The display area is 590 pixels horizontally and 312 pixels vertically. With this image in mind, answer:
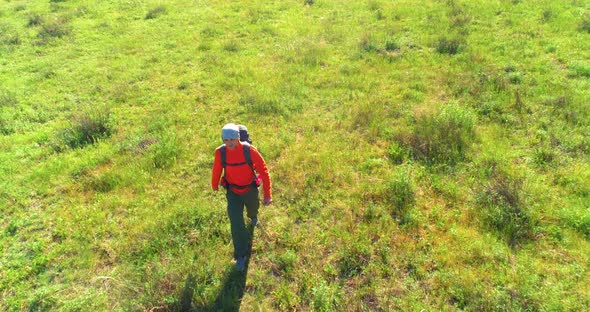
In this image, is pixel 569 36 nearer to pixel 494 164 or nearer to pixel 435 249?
pixel 494 164

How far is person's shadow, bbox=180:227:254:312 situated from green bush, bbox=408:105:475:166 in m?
4.73

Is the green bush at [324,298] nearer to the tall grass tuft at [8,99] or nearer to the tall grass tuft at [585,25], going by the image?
the tall grass tuft at [8,99]

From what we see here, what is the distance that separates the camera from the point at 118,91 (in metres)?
12.0

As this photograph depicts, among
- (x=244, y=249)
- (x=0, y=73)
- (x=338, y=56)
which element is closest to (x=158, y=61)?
(x=0, y=73)

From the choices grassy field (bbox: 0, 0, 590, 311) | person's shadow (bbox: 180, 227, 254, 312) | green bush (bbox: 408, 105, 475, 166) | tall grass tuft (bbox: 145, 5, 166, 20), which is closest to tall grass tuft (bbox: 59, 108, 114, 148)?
grassy field (bbox: 0, 0, 590, 311)

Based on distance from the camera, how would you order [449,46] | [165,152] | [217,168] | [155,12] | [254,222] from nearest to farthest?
[217,168]
[254,222]
[165,152]
[449,46]
[155,12]

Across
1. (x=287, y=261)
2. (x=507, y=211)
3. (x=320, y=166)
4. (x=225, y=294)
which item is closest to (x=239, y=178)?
(x=287, y=261)

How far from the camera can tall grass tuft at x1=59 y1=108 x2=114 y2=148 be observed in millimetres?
9766

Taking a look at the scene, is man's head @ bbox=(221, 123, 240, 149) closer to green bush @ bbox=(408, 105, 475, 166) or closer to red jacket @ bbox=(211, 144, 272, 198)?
red jacket @ bbox=(211, 144, 272, 198)

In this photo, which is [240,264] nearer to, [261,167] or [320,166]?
[261,167]

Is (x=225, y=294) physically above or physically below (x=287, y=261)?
below

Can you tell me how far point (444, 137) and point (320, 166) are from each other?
2939mm

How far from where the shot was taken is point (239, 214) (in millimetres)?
6043

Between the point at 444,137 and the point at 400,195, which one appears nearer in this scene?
the point at 400,195
